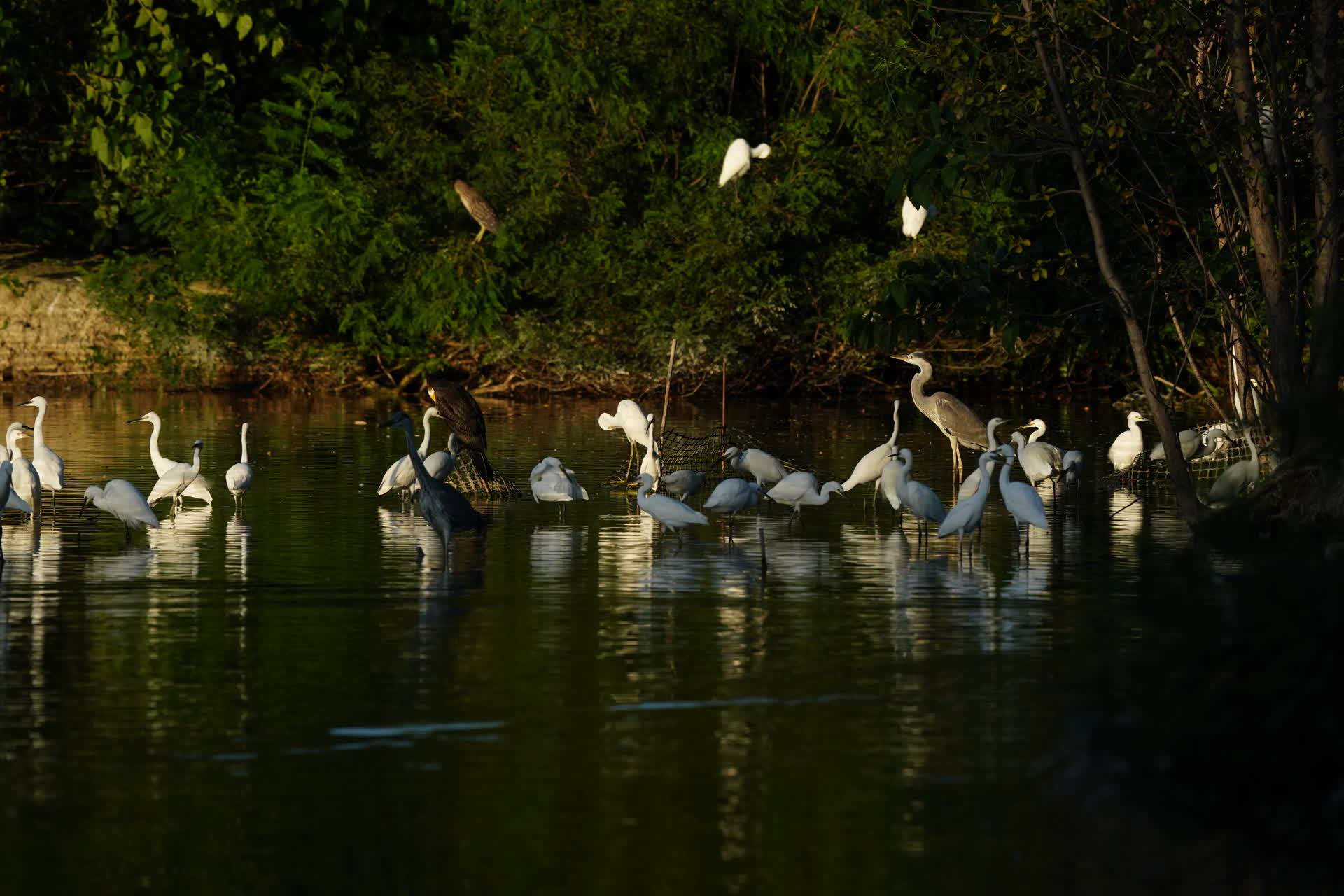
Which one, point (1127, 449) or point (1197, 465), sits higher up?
point (1127, 449)

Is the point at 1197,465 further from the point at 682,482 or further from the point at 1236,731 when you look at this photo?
the point at 1236,731

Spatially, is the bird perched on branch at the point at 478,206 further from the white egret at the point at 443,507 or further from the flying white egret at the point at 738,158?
the white egret at the point at 443,507

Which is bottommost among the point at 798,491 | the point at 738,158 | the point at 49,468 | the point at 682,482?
the point at 798,491

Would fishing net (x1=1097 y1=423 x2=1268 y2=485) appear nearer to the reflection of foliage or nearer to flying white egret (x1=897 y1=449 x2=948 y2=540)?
flying white egret (x1=897 y1=449 x2=948 y2=540)

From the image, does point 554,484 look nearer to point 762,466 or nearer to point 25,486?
point 762,466

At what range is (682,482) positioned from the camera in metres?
17.7

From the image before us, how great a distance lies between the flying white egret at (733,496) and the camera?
53.7 feet

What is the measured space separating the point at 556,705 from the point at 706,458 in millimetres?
12656

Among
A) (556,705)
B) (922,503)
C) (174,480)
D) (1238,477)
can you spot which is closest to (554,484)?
(174,480)

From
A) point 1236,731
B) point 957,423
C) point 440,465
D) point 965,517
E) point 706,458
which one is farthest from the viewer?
point 706,458

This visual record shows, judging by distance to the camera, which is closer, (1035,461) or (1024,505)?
(1024,505)

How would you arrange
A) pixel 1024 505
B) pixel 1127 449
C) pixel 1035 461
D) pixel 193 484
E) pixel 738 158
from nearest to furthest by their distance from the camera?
pixel 1024 505 < pixel 193 484 < pixel 1035 461 < pixel 1127 449 < pixel 738 158

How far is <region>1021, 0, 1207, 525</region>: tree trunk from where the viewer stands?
43.9 ft

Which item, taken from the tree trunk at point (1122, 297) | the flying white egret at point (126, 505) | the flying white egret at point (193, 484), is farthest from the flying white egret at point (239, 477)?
the tree trunk at point (1122, 297)
